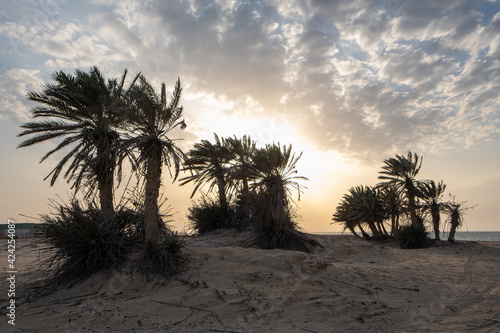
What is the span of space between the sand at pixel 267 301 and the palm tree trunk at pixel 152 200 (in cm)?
109

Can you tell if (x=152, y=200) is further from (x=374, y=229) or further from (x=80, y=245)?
(x=374, y=229)

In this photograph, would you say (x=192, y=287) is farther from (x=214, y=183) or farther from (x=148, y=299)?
(x=214, y=183)

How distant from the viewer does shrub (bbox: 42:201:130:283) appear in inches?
261

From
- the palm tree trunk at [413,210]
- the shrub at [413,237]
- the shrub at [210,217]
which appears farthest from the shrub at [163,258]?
the palm tree trunk at [413,210]

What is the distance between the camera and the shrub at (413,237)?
17.2m

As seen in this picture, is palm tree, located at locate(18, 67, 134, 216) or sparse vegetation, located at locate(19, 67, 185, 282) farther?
palm tree, located at locate(18, 67, 134, 216)

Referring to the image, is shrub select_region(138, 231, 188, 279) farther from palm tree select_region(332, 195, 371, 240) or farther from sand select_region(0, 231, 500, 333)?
palm tree select_region(332, 195, 371, 240)

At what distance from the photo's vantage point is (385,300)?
225 inches

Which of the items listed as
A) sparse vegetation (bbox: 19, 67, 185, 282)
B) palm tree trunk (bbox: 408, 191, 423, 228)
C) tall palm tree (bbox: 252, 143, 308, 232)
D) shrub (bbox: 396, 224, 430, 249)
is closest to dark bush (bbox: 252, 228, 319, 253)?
tall palm tree (bbox: 252, 143, 308, 232)

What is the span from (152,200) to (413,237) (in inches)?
612

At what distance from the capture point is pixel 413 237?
17.3 m

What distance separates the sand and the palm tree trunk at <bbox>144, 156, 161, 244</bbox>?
1.09 metres

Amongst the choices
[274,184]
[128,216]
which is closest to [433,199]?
[274,184]

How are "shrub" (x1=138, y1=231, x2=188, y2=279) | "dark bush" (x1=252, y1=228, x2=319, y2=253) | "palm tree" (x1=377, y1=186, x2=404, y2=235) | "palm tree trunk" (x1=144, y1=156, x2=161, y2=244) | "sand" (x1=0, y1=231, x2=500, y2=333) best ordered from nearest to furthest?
"sand" (x1=0, y1=231, x2=500, y2=333), "shrub" (x1=138, y1=231, x2=188, y2=279), "palm tree trunk" (x1=144, y1=156, x2=161, y2=244), "dark bush" (x1=252, y1=228, x2=319, y2=253), "palm tree" (x1=377, y1=186, x2=404, y2=235)
